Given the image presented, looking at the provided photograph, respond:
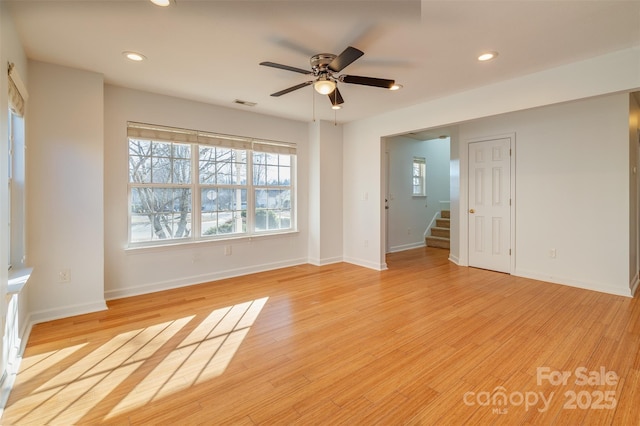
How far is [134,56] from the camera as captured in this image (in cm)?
284

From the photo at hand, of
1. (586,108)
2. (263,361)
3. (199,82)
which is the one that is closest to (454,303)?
(263,361)

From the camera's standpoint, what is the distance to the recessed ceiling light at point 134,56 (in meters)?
2.79

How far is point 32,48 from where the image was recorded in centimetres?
269

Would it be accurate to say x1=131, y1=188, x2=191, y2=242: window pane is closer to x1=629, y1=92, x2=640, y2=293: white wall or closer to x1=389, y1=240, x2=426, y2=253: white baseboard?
x1=389, y1=240, x2=426, y2=253: white baseboard

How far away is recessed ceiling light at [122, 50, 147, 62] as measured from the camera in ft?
9.14

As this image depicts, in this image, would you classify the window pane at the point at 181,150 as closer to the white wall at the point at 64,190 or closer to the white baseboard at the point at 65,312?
the white wall at the point at 64,190

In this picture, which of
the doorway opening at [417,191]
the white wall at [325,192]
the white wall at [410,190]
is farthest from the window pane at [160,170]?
the white wall at [410,190]

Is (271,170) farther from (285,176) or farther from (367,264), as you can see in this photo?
(367,264)

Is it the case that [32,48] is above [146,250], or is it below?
above

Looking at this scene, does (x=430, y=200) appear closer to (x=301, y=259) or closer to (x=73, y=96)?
(x=301, y=259)

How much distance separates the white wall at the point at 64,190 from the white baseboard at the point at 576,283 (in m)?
5.53

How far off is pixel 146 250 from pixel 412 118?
4.06 metres

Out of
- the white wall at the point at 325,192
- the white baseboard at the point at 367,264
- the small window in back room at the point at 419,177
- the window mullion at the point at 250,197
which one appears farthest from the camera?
the small window in back room at the point at 419,177

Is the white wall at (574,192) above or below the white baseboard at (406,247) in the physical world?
above
